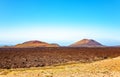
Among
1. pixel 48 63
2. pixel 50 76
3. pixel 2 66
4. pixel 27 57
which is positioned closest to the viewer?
pixel 50 76

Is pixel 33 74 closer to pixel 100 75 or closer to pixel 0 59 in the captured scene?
pixel 100 75

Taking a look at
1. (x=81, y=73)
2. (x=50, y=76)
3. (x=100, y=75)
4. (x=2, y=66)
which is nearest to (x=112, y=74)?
(x=100, y=75)

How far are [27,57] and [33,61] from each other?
3.90 m

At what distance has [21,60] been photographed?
48906mm

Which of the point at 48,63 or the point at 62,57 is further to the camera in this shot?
the point at 62,57

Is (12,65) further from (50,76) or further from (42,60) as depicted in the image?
(50,76)

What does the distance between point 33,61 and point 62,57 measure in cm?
708

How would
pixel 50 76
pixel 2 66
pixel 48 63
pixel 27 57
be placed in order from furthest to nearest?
pixel 27 57, pixel 48 63, pixel 2 66, pixel 50 76

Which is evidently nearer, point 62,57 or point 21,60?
point 21,60

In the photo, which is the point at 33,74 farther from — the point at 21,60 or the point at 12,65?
the point at 21,60

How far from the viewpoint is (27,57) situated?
52.1 m

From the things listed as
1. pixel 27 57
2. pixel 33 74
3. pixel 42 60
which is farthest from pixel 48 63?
pixel 33 74

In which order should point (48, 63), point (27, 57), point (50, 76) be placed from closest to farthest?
point (50, 76)
point (48, 63)
point (27, 57)

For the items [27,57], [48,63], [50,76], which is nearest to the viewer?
[50,76]
